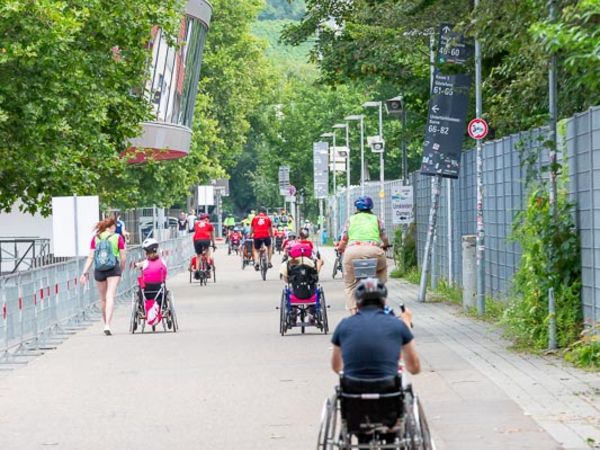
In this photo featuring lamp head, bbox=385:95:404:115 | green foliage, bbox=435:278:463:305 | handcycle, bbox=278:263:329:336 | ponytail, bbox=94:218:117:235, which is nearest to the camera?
handcycle, bbox=278:263:329:336

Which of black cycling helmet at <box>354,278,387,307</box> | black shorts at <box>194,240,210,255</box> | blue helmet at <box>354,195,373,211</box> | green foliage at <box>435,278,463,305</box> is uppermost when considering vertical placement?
blue helmet at <box>354,195,373,211</box>

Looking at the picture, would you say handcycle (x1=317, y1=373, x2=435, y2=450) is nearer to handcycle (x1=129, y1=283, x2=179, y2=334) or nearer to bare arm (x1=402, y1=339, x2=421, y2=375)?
bare arm (x1=402, y1=339, x2=421, y2=375)

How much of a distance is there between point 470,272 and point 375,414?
56.2ft

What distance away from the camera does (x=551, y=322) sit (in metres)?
17.8

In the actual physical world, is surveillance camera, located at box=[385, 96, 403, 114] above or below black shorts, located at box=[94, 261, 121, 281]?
above

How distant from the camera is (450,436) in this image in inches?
454

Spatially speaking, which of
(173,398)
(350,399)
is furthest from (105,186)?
(350,399)

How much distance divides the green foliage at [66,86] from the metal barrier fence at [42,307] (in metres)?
2.47

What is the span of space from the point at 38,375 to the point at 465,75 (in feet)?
40.1

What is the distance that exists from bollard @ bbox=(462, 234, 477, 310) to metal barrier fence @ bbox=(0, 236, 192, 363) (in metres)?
5.92

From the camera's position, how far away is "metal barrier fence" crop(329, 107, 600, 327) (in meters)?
16.9

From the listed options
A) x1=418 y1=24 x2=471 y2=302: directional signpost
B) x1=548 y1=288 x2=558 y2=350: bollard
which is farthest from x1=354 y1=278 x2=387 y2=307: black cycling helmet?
x1=418 y1=24 x2=471 y2=302: directional signpost

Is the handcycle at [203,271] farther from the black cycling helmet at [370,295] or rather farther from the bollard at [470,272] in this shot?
the black cycling helmet at [370,295]

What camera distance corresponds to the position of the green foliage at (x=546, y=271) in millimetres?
17797
